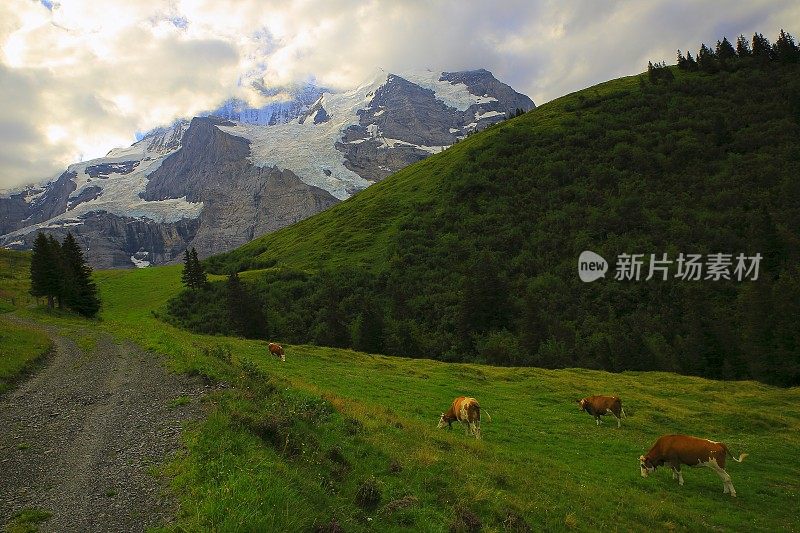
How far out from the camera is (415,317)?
306ft

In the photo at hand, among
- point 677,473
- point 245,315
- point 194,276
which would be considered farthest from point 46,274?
point 677,473

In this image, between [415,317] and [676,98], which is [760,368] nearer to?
[415,317]

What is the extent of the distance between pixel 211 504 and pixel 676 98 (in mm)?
173184

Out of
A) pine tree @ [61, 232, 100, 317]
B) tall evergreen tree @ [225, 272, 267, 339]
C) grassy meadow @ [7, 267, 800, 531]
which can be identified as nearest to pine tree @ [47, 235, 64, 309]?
pine tree @ [61, 232, 100, 317]

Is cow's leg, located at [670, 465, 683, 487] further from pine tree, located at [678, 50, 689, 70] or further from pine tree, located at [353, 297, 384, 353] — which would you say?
pine tree, located at [678, 50, 689, 70]

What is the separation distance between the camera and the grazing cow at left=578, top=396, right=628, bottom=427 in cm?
2770

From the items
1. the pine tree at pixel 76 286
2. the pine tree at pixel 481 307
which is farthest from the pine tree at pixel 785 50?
the pine tree at pixel 76 286

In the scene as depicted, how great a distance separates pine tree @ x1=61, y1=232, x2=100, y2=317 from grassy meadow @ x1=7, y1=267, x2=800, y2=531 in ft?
157

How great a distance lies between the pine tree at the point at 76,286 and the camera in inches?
2611

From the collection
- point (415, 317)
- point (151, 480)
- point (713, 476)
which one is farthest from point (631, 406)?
point (415, 317)

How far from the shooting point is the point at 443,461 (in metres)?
14.2

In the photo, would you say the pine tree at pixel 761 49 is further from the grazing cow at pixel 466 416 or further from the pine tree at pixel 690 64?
the grazing cow at pixel 466 416

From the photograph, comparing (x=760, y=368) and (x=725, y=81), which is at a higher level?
(x=725, y=81)

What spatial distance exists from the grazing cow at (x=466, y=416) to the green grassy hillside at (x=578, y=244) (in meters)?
49.0
